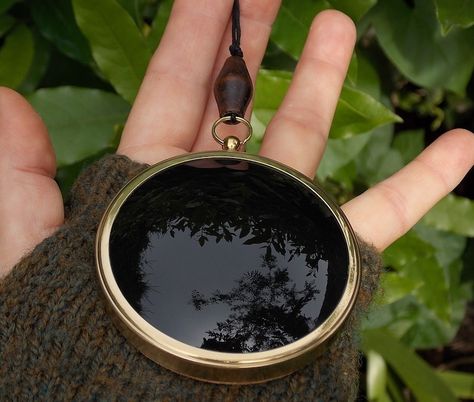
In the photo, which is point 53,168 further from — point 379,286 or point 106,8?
point 379,286

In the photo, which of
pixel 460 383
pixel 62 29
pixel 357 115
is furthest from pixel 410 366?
pixel 62 29

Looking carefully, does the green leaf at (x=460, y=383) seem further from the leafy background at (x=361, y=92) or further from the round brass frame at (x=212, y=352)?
the round brass frame at (x=212, y=352)

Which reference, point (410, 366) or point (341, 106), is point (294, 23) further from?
point (410, 366)

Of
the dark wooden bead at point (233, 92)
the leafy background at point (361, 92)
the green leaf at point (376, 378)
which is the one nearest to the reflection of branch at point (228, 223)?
the dark wooden bead at point (233, 92)

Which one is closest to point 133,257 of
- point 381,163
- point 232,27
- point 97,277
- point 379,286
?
point 97,277

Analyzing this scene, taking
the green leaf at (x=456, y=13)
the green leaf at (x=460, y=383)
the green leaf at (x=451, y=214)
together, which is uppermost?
the green leaf at (x=456, y=13)
